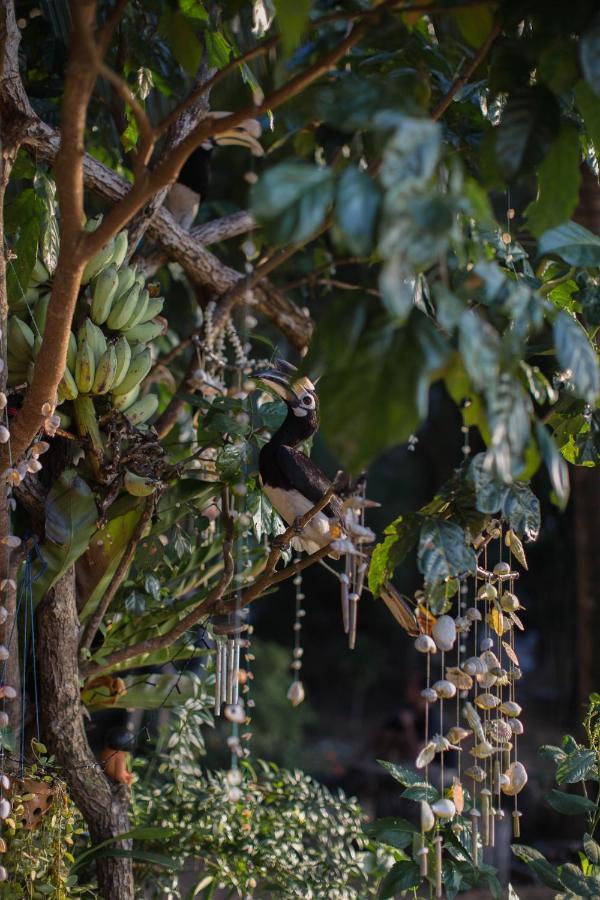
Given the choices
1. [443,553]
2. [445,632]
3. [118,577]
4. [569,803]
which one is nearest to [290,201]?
[443,553]

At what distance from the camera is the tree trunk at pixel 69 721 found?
1522 millimetres

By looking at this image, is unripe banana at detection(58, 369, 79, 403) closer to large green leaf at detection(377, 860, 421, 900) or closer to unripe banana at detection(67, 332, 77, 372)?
unripe banana at detection(67, 332, 77, 372)

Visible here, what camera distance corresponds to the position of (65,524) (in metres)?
1.44

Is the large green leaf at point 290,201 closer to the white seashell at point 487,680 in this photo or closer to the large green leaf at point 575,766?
the white seashell at point 487,680

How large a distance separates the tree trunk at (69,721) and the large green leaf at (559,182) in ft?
3.11

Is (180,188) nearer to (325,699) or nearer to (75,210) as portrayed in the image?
(75,210)

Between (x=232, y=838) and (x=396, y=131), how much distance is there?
4.81 feet

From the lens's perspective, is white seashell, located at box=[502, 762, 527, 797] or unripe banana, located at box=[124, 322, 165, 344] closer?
white seashell, located at box=[502, 762, 527, 797]

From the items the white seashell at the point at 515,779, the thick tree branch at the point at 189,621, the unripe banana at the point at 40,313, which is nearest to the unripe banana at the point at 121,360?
the unripe banana at the point at 40,313

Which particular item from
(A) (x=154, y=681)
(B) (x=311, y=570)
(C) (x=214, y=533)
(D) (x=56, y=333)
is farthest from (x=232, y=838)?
(B) (x=311, y=570)

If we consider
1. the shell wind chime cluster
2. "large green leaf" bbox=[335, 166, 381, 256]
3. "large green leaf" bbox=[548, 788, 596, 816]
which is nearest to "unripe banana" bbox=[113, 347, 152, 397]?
the shell wind chime cluster

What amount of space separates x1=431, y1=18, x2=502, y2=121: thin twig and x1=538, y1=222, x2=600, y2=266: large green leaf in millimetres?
214

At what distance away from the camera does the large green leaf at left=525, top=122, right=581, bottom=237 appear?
979 millimetres

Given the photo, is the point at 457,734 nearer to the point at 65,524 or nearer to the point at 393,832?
the point at 393,832
